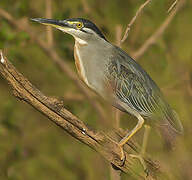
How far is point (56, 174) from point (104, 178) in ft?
1.67

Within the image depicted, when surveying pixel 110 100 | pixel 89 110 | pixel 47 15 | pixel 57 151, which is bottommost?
pixel 57 151

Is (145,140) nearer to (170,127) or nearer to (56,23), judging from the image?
(170,127)

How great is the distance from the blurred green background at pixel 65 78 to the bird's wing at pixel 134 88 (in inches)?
Result: 36.6

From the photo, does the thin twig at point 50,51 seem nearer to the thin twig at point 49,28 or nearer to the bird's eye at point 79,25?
the thin twig at point 49,28

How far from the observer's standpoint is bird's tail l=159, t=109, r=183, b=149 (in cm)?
365

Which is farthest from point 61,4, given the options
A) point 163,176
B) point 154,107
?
point 163,176

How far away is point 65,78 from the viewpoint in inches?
240

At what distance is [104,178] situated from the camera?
17.8ft

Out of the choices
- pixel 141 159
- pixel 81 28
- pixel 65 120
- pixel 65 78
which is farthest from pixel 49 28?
pixel 65 120

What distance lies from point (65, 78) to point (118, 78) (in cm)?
236

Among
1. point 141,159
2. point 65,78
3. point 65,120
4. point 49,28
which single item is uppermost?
point 65,120

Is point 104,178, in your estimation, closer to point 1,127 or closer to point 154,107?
point 1,127

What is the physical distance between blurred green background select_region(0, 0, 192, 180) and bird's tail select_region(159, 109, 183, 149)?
Answer: 3.26 ft

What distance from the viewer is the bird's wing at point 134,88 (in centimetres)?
377
